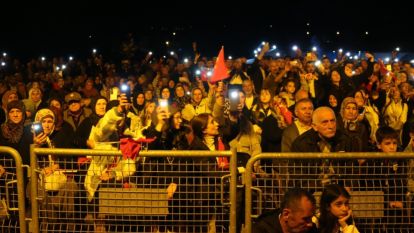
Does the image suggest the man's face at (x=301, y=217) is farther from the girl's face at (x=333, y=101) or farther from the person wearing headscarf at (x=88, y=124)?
the girl's face at (x=333, y=101)

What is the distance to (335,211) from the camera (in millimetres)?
4938

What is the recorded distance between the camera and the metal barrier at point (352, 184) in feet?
17.5

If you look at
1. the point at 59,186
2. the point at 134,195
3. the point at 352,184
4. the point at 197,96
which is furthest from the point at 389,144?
the point at 197,96

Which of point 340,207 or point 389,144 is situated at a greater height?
point 389,144

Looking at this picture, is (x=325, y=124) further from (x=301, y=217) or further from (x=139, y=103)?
(x=139, y=103)

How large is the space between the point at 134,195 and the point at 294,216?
1.61 metres

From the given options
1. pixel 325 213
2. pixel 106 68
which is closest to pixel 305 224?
pixel 325 213

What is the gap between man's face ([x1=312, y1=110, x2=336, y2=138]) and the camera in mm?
6070

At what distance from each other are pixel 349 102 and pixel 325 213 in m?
3.84

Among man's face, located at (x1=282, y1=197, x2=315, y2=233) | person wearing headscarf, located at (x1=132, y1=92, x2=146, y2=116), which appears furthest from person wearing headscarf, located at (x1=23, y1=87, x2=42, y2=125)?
man's face, located at (x1=282, y1=197, x2=315, y2=233)

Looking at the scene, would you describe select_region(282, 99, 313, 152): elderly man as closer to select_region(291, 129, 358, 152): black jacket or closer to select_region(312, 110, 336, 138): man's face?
select_region(291, 129, 358, 152): black jacket

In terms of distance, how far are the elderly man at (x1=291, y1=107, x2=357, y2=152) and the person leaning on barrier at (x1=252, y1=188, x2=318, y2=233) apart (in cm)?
148

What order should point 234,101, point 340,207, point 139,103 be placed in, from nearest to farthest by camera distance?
point 340,207, point 234,101, point 139,103

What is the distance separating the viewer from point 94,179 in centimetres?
554
